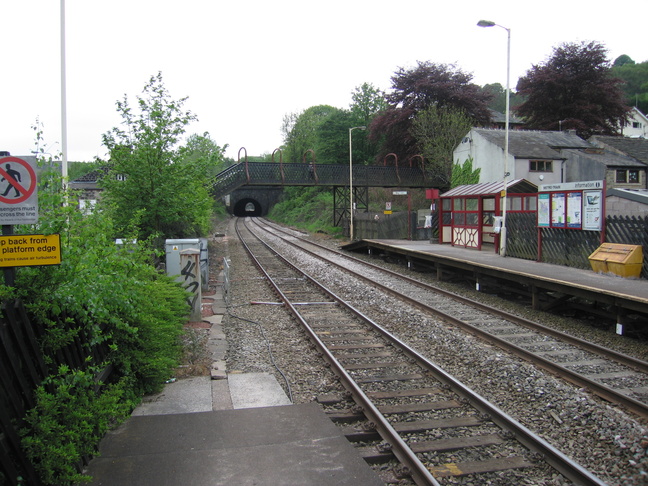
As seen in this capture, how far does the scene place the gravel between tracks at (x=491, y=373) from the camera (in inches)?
186

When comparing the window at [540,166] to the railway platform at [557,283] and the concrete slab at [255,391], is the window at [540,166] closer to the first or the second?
the railway platform at [557,283]

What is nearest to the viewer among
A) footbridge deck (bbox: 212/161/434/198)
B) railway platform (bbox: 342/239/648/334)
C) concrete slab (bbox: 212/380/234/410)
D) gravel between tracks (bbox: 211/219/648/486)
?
gravel between tracks (bbox: 211/219/648/486)

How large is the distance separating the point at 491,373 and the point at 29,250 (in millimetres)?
5658

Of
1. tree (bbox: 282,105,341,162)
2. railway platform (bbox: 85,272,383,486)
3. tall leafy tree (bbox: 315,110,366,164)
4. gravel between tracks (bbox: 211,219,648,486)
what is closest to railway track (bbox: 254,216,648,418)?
gravel between tracks (bbox: 211,219,648,486)

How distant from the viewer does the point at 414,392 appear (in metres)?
6.07

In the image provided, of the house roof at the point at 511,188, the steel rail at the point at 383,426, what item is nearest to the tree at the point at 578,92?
the house roof at the point at 511,188

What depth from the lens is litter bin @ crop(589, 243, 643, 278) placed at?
11.1 metres

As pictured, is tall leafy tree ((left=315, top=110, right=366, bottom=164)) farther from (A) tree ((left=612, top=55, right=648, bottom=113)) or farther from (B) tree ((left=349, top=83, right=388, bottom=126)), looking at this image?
(A) tree ((left=612, top=55, right=648, bottom=113))

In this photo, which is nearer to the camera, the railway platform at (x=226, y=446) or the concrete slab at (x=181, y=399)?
the railway platform at (x=226, y=446)

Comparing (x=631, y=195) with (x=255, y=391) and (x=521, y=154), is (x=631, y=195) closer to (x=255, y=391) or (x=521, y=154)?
(x=255, y=391)

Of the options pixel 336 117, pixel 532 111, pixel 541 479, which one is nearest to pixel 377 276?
pixel 541 479

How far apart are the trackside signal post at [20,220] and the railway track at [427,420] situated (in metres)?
3.19

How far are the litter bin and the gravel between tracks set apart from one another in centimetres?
224

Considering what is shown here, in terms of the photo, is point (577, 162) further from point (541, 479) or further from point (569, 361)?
point (541, 479)
